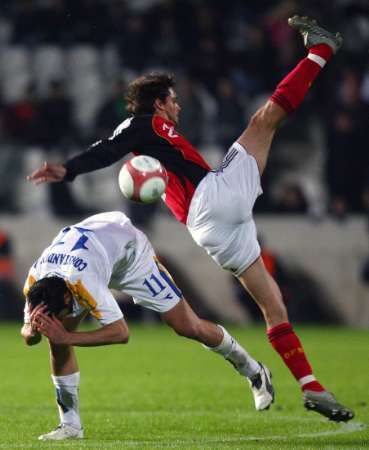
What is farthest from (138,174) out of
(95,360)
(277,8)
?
(277,8)

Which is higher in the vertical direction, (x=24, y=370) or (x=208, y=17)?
(x=208, y=17)

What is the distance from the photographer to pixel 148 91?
27.4 ft

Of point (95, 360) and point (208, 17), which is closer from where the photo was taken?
point (95, 360)

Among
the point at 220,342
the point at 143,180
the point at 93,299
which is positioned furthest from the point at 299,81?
the point at 93,299

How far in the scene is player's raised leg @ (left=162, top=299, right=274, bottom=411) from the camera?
7.79 m

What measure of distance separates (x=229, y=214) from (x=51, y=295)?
5.05 ft

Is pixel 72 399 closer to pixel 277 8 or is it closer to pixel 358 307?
pixel 358 307

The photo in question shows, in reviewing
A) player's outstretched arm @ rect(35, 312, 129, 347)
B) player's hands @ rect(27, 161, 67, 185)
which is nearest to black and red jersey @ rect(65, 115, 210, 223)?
player's hands @ rect(27, 161, 67, 185)

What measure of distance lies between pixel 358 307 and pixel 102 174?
13.3 feet

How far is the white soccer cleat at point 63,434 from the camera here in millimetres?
7316

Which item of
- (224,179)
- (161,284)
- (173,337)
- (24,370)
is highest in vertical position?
(224,179)

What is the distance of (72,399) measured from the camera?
7.51 m

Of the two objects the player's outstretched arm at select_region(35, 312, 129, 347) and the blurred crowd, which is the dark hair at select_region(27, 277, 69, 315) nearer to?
the player's outstretched arm at select_region(35, 312, 129, 347)

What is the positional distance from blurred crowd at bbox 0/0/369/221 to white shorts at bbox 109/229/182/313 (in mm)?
8653
